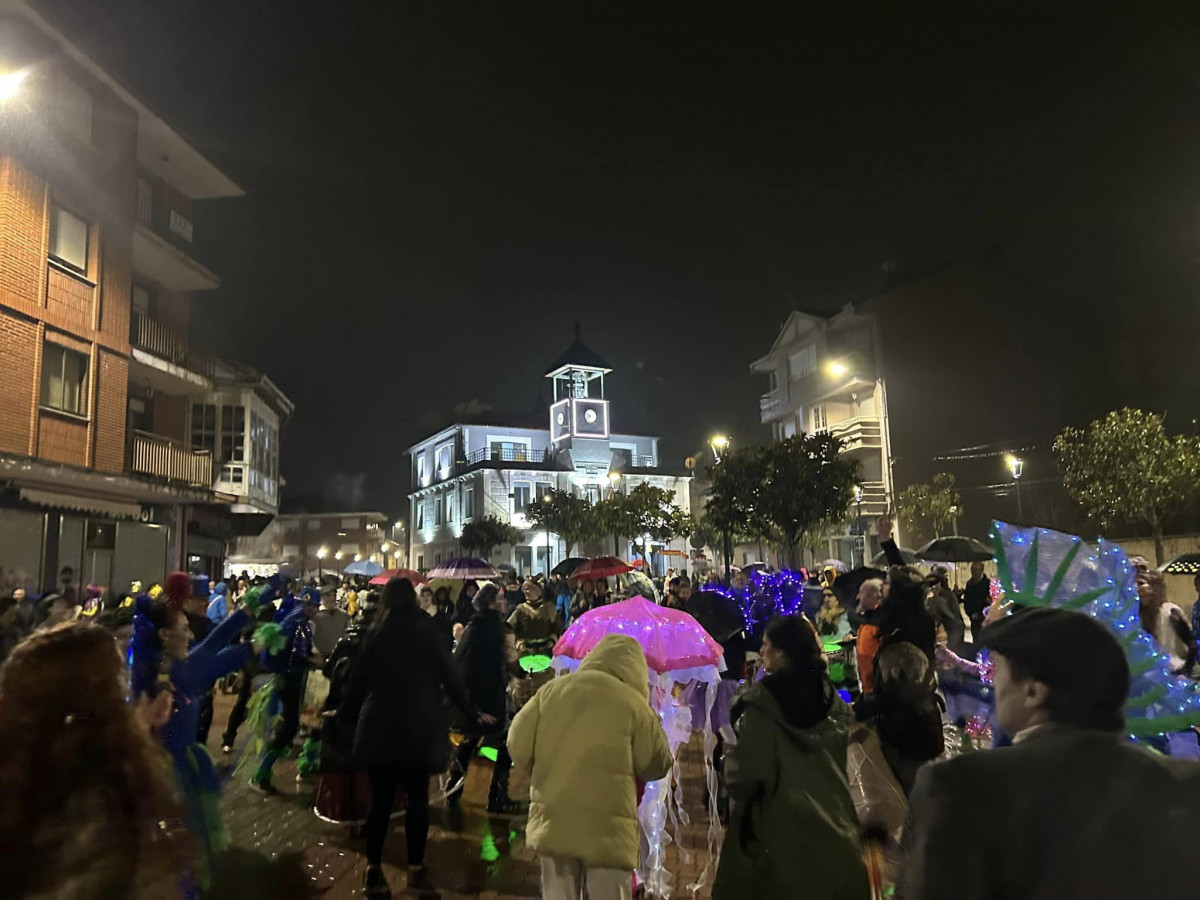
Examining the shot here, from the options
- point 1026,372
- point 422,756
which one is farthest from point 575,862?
point 1026,372

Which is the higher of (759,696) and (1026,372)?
(1026,372)

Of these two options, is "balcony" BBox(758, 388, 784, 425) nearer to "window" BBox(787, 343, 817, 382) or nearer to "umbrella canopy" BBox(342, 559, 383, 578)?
"window" BBox(787, 343, 817, 382)

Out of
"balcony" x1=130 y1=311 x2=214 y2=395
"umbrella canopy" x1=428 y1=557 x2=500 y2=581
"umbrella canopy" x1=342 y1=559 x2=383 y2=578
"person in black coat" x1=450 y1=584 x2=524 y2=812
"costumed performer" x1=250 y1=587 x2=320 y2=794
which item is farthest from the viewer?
"umbrella canopy" x1=342 y1=559 x2=383 y2=578

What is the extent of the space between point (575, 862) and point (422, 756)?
1.68 meters

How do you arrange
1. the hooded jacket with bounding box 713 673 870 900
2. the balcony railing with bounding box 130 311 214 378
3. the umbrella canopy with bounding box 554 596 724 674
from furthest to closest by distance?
the balcony railing with bounding box 130 311 214 378 < the umbrella canopy with bounding box 554 596 724 674 < the hooded jacket with bounding box 713 673 870 900

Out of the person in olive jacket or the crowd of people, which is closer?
the crowd of people

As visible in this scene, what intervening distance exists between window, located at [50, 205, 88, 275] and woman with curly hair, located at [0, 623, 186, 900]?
17.8m

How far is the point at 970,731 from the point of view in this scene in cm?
638

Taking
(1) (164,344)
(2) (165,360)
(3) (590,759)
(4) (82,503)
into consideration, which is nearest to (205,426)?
(1) (164,344)

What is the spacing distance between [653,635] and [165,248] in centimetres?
2022

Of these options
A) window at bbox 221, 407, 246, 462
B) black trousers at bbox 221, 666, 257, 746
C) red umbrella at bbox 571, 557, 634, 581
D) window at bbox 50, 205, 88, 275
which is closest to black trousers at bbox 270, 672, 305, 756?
black trousers at bbox 221, 666, 257, 746

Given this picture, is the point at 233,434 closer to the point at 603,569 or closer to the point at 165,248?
the point at 165,248

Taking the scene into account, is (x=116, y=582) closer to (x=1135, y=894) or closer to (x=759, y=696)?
(x=759, y=696)

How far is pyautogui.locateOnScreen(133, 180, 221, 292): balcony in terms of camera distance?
2061cm
